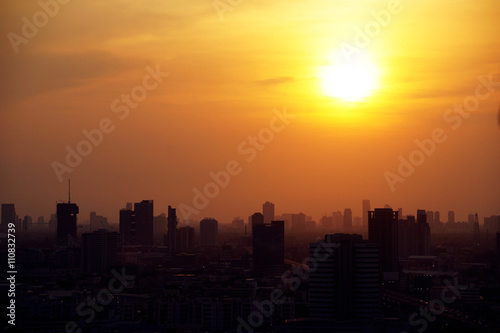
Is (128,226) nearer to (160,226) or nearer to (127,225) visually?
(127,225)

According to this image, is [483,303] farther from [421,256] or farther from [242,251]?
[242,251]

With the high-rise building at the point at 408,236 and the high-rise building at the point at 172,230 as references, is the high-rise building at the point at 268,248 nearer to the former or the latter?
the high-rise building at the point at 408,236

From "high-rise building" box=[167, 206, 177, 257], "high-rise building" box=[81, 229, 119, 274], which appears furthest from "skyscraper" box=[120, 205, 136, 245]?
"high-rise building" box=[81, 229, 119, 274]

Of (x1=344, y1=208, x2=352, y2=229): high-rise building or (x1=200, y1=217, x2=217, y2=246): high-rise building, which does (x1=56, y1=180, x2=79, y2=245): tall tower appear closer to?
(x1=200, y1=217, x2=217, y2=246): high-rise building

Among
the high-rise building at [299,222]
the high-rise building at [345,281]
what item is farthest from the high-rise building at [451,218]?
the high-rise building at [345,281]

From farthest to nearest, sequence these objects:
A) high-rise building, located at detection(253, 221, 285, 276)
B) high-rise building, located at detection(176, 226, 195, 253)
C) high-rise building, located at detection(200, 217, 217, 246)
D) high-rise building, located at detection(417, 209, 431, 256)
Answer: high-rise building, located at detection(200, 217, 217, 246) < high-rise building, located at detection(176, 226, 195, 253) < high-rise building, located at detection(417, 209, 431, 256) < high-rise building, located at detection(253, 221, 285, 276)

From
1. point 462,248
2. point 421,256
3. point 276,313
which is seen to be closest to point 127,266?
point 421,256
